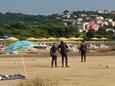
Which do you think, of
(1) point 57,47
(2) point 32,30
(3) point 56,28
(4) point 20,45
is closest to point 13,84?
(1) point 57,47

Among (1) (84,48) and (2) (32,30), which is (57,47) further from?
(2) (32,30)

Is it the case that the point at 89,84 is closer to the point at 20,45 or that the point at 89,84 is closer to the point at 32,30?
the point at 20,45

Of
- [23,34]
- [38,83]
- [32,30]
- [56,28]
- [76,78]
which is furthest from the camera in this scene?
[56,28]

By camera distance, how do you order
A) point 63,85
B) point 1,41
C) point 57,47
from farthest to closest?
point 1,41 < point 57,47 < point 63,85

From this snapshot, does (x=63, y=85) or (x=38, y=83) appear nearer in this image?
(x=38, y=83)

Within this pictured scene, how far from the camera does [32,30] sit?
168750 millimetres

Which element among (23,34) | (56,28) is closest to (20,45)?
(23,34)

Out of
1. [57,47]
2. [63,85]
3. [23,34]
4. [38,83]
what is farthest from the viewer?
[23,34]

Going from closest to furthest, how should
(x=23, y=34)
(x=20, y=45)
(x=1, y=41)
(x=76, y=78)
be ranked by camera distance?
(x=76, y=78) < (x=20, y=45) < (x=1, y=41) < (x=23, y=34)

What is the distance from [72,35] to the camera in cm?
17438

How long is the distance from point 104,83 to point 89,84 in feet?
2.35

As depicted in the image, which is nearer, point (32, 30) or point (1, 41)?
point (1, 41)

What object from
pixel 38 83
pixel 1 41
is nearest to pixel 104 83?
pixel 38 83

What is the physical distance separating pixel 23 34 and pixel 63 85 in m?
136
